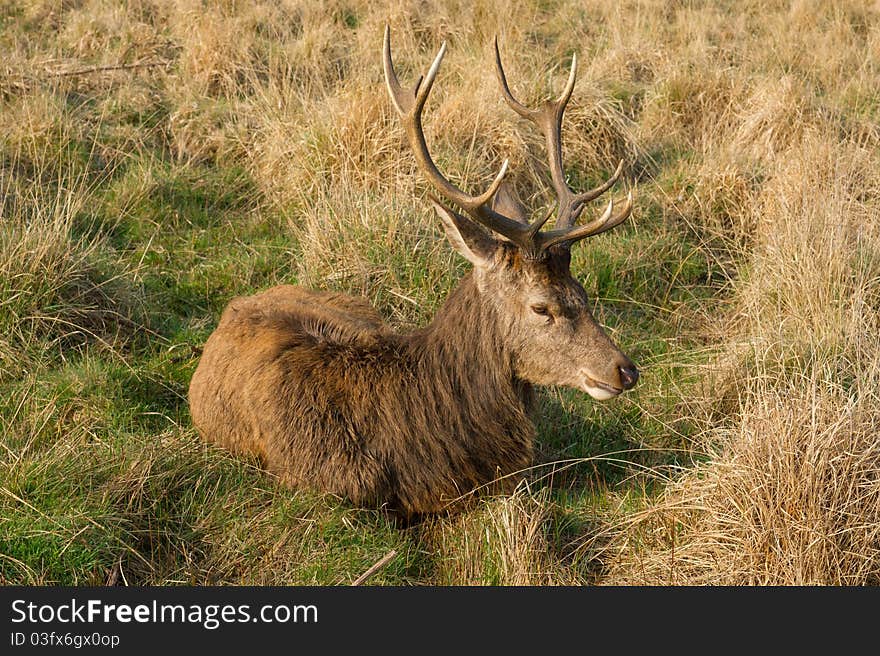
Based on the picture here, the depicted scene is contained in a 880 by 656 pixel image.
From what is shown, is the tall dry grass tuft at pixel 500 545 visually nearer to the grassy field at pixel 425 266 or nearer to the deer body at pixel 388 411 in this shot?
the grassy field at pixel 425 266

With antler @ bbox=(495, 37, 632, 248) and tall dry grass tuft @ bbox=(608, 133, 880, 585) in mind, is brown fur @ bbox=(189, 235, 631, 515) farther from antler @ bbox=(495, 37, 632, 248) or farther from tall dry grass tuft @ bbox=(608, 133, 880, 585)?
tall dry grass tuft @ bbox=(608, 133, 880, 585)

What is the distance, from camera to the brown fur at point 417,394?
177 inches

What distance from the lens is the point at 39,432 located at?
4.75 meters

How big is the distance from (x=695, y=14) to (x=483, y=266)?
7907mm

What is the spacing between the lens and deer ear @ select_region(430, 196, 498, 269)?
438cm

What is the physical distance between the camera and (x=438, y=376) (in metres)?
4.67

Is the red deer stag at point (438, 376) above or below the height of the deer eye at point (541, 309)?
below

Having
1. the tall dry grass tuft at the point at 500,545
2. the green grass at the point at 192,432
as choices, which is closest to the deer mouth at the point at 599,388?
the green grass at the point at 192,432

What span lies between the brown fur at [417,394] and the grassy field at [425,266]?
18cm

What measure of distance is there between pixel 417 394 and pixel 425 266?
1.80 meters

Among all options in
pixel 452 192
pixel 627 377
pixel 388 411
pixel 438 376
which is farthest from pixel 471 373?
pixel 452 192

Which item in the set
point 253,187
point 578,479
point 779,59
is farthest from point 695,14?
point 578,479

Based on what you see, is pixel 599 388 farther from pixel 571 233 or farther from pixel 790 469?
pixel 790 469

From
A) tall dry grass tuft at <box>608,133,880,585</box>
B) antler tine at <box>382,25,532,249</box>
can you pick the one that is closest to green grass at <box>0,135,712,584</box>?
tall dry grass tuft at <box>608,133,880,585</box>
